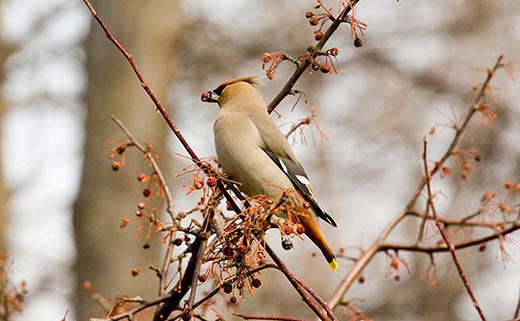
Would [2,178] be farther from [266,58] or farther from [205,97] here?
[266,58]

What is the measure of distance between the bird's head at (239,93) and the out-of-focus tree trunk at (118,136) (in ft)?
11.6

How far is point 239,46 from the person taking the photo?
9133mm

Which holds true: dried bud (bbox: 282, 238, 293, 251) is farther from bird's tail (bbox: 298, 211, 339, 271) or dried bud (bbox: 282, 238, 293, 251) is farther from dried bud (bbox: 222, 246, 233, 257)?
bird's tail (bbox: 298, 211, 339, 271)

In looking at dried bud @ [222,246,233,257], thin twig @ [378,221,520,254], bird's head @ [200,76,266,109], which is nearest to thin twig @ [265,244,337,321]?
dried bud @ [222,246,233,257]

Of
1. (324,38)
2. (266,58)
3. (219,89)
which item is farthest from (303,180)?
(324,38)

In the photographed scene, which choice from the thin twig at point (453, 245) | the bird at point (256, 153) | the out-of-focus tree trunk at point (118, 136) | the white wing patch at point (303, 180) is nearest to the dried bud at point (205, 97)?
the bird at point (256, 153)

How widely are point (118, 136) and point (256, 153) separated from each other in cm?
465

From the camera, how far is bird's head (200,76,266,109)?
3451mm

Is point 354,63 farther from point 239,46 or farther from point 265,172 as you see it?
point 265,172

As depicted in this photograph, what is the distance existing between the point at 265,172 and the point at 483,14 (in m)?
8.14

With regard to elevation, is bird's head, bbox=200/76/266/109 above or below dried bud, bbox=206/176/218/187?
above

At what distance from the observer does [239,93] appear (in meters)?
3.49

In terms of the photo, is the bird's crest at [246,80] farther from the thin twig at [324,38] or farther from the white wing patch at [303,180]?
the thin twig at [324,38]

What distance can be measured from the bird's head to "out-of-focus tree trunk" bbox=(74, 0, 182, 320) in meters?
3.53
